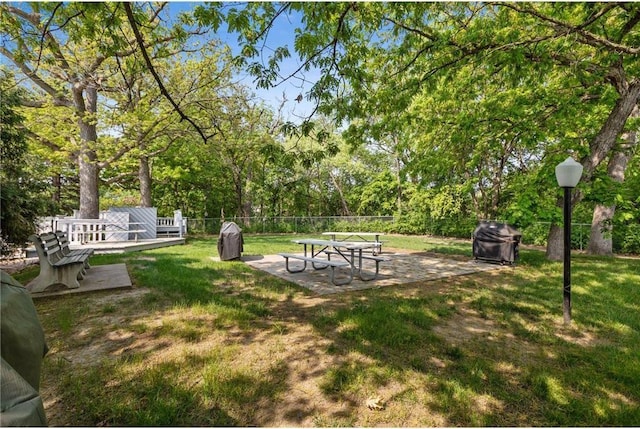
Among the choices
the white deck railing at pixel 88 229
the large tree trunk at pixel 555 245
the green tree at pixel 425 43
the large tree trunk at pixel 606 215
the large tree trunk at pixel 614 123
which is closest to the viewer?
the green tree at pixel 425 43

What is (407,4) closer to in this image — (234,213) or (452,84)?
(452,84)

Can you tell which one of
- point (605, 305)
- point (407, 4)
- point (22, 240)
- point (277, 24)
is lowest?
point (605, 305)

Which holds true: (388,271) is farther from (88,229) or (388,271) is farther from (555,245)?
(88,229)

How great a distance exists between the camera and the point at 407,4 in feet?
14.3

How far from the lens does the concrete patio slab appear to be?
5.00 m

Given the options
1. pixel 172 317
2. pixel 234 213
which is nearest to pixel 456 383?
pixel 172 317

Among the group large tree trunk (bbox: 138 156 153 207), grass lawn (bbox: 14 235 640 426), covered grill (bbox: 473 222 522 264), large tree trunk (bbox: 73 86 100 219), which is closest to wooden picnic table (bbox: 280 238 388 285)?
grass lawn (bbox: 14 235 640 426)

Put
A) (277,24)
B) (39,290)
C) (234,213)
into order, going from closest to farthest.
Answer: (277,24)
(39,290)
(234,213)

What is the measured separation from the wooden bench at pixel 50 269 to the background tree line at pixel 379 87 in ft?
5.23

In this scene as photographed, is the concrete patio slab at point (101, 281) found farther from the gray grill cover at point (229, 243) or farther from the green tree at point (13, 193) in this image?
the gray grill cover at point (229, 243)

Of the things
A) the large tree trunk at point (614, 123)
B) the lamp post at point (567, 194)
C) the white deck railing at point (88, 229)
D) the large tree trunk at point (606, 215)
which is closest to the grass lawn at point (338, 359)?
the lamp post at point (567, 194)

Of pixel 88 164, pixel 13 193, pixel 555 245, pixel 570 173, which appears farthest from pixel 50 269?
pixel 555 245

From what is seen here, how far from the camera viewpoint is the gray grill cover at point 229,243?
8859 mm

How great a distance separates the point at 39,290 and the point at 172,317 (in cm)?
271
